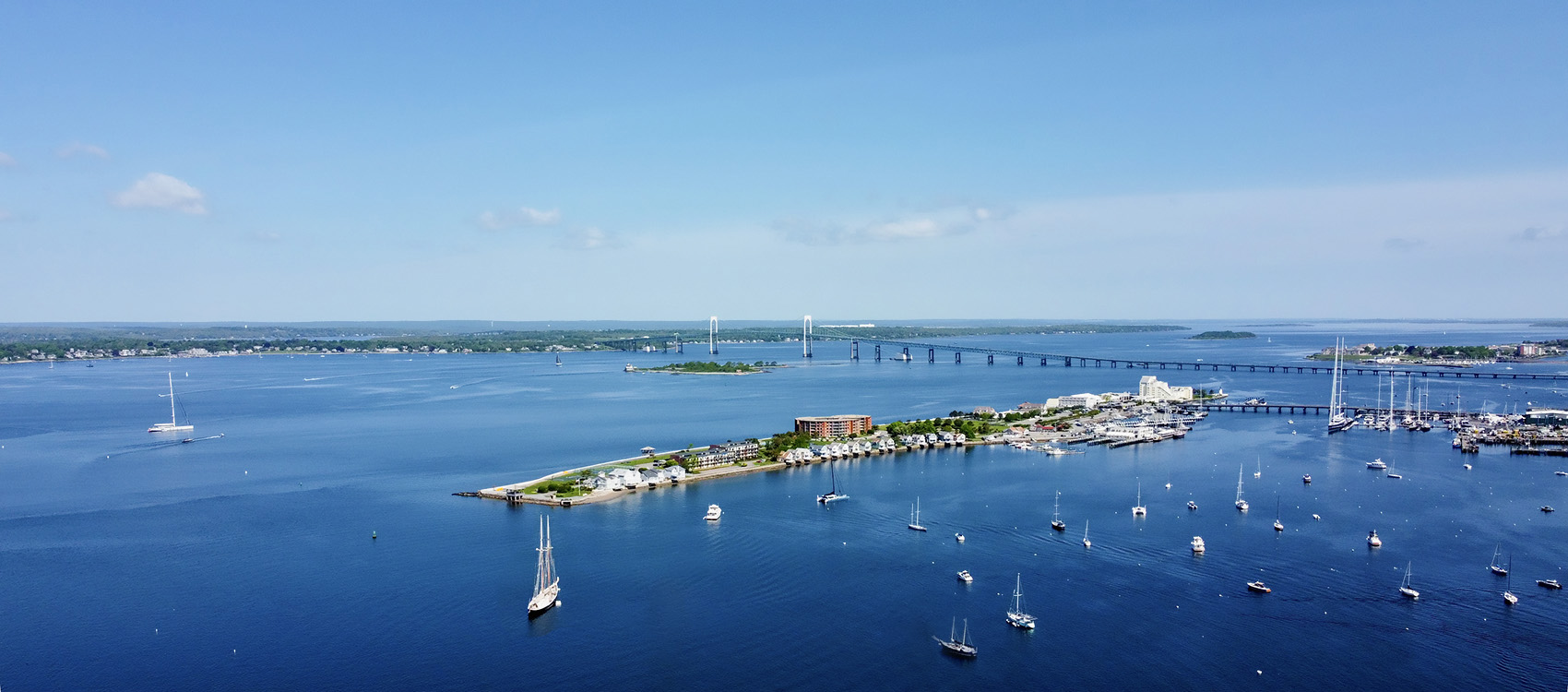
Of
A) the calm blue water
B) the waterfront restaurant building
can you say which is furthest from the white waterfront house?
the waterfront restaurant building

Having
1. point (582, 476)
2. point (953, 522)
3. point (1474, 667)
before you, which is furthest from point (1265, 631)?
point (582, 476)

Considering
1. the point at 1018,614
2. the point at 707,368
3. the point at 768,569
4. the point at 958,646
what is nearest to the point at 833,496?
the point at 768,569

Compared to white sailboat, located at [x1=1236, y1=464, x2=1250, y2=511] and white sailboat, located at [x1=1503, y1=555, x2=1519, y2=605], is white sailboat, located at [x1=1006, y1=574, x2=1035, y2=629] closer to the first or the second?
white sailboat, located at [x1=1503, y1=555, x2=1519, y2=605]

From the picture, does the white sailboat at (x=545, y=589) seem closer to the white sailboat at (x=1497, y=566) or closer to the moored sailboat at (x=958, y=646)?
the moored sailboat at (x=958, y=646)

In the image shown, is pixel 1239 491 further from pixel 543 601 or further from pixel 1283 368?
pixel 1283 368

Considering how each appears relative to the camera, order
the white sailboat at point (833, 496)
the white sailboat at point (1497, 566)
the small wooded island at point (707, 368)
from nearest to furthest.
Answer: the white sailboat at point (1497, 566) < the white sailboat at point (833, 496) < the small wooded island at point (707, 368)

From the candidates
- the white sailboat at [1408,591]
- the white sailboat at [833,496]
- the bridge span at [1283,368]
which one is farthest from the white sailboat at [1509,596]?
the bridge span at [1283,368]
